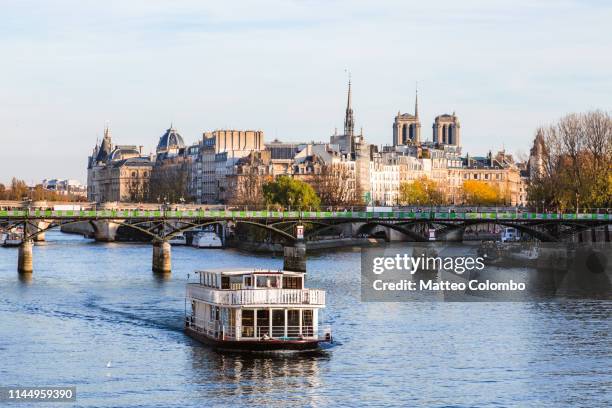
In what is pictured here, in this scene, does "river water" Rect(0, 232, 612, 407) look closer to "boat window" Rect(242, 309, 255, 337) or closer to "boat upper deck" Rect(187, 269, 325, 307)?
"boat window" Rect(242, 309, 255, 337)

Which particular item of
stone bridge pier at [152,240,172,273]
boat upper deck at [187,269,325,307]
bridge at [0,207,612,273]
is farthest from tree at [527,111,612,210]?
boat upper deck at [187,269,325,307]

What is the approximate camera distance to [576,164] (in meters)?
120

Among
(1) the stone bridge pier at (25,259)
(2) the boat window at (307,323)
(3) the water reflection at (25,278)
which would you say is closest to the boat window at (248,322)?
(2) the boat window at (307,323)

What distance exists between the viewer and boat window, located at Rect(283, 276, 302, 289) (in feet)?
187

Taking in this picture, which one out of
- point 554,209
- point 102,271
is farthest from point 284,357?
point 554,209

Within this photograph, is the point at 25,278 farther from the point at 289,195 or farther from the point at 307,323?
the point at 289,195

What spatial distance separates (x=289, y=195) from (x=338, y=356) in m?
83.8

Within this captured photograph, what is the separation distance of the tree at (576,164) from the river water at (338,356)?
4294 centimetres

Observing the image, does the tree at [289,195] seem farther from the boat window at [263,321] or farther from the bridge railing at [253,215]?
the boat window at [263,321]

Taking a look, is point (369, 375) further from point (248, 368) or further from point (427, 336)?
point (427, 336)

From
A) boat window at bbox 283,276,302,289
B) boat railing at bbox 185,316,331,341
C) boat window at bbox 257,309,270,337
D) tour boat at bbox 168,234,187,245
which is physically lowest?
boat railing at bbox 185,316,331,341

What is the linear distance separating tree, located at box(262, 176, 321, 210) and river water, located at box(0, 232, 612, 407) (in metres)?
57.7

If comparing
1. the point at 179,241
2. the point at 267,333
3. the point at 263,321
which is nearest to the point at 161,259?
the point at 263,321

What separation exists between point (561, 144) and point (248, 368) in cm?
7592
